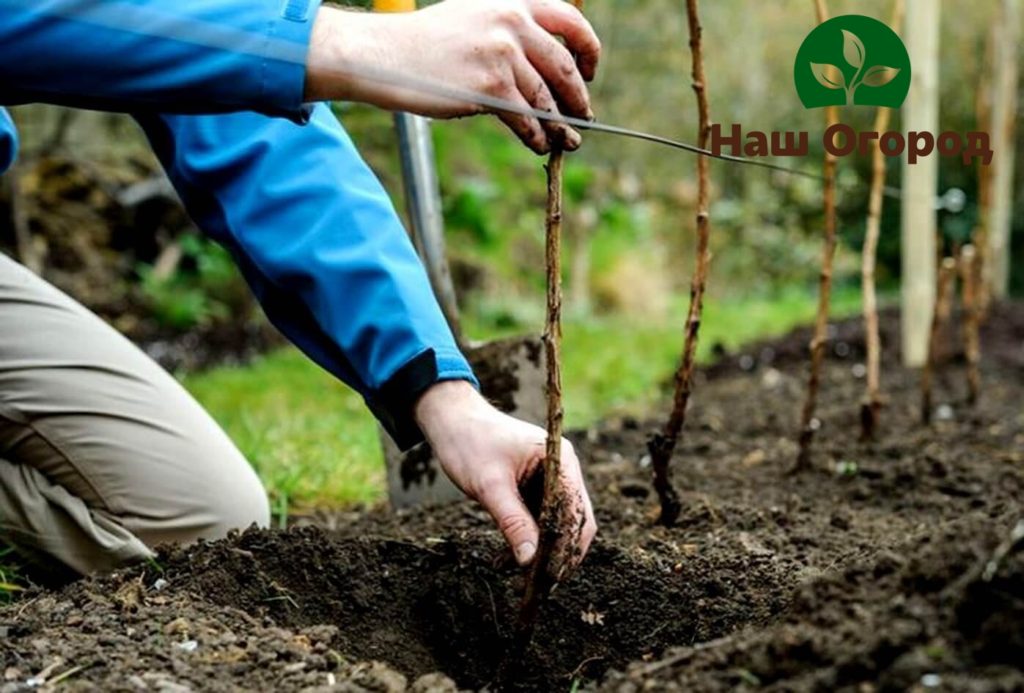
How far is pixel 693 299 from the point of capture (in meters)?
2.29

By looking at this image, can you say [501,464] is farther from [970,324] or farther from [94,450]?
[970,324]

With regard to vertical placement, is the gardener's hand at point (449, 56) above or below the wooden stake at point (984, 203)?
above

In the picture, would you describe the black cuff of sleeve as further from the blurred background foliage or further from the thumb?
the blurred background foliage

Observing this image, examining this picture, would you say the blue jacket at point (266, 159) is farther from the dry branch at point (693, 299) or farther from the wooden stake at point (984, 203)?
the wooden stake at point (984, 203)

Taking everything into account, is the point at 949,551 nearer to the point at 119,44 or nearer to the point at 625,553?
the point at 625,553

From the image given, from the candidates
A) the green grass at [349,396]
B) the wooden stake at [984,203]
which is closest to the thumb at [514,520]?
the green grass at [349,396]

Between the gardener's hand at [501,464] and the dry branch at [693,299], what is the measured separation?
1.96ft

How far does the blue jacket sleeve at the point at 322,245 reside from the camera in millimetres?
1786

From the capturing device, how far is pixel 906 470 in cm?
284

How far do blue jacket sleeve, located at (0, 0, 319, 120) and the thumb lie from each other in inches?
23.4

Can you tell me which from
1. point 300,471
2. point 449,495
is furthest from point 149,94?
point 300,471

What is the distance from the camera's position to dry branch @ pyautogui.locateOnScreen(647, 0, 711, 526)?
2.20 m

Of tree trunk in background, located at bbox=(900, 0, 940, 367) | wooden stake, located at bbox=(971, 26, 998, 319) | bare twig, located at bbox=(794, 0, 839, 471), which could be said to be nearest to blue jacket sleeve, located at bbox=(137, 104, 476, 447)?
bare twig, located at bbox=(794, 0, 839, 471)

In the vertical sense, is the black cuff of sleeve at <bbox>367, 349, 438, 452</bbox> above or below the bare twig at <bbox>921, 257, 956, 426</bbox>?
above
